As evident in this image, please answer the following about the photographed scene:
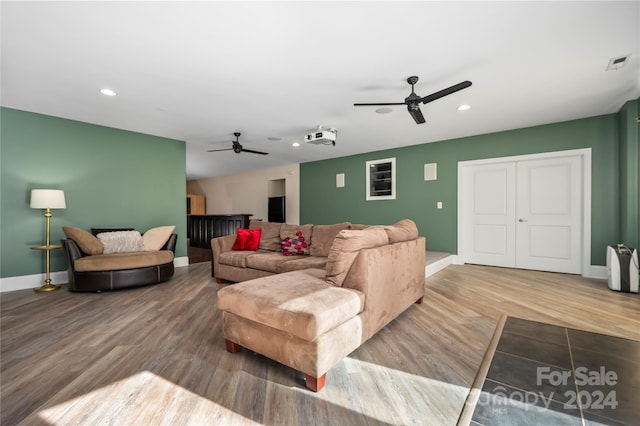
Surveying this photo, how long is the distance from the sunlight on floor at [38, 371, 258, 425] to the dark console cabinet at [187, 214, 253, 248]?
5851mm

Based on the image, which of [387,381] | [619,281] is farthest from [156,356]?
[619,281]

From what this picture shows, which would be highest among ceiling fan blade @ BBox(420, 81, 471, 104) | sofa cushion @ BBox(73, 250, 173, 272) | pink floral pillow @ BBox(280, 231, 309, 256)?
ceiling fan blade @ BBox(420, 81, 471, 104)

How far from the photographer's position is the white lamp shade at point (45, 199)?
367 cm

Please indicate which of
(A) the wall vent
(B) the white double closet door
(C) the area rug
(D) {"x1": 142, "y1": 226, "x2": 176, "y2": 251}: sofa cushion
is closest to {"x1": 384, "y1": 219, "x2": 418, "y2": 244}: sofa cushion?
(C) the area rug

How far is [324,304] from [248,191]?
336 inches

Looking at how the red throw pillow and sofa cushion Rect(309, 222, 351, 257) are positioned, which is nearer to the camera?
sofa cushion Rect(309, 222, 351, 257)

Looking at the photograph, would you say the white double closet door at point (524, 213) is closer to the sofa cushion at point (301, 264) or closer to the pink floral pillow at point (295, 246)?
the pink floral pillow at point (295, 246)

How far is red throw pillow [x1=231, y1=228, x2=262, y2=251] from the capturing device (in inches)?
168

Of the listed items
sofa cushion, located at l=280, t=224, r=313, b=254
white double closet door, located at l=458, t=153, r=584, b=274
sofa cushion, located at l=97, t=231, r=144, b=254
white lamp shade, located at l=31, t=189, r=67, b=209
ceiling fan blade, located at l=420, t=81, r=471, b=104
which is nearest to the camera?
ceiling fan blade, located at l=420, t=81, r=471, b=104

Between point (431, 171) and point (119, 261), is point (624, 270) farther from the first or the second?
point (119, 261)

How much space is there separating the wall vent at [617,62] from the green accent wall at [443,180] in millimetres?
1870

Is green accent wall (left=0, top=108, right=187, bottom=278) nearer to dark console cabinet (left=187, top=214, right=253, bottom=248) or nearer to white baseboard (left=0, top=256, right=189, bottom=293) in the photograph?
white baseboard (left=0, top=256, right=189, bottom=293)

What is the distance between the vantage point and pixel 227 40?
2338 millimetres

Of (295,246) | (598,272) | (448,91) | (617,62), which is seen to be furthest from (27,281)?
(598,272)
